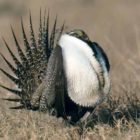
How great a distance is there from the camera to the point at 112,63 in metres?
8.72

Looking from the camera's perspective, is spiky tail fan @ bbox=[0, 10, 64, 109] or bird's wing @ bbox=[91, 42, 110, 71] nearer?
bird's wing @ bbox=[91, 42, 110, 71]

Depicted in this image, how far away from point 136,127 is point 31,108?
0.74 metres

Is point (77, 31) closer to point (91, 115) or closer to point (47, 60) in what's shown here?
point (47, 60)

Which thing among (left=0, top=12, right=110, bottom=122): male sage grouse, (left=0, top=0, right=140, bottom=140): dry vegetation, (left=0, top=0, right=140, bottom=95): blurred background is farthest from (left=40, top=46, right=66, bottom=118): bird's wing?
(left=0, top=0, right=140, bottom=95): blurred background

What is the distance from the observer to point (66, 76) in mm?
5133

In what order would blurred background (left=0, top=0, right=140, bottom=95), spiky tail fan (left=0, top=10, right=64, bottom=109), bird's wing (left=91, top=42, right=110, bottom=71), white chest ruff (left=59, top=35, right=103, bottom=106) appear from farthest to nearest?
1. blurred background (left=0, top=0, right=140, bottom=95)
2. spiky tail fan (left=0, top=10, right=64, bottom=109)
3. bird's wing (left=91, top=42, right=110, bottom=71)
4. white chest ruff (left=59, top=35, right=103, bottom=106)

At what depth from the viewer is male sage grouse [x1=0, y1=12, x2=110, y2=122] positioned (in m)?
5.11

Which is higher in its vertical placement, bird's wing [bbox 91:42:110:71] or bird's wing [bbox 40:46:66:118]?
bird's wing [bbox 91:42:110:71]

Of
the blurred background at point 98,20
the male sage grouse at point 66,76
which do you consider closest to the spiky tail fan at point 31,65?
the male sage grouse at point 66,76

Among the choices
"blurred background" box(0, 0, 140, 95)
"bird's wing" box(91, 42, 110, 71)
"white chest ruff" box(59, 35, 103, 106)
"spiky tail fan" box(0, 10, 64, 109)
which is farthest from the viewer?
"blurred background" box(0, 0, 140, 95)

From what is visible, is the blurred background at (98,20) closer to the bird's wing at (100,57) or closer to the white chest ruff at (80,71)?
the bird's wing at (100,57)

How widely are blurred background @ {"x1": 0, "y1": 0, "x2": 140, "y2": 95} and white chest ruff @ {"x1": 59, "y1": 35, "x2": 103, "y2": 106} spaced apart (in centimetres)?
234

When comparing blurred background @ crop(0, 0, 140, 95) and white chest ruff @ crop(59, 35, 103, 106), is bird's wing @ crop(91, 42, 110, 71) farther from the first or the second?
blurred background @ crop(0, 0, 140, 95)

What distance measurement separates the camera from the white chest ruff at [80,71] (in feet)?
16.7
